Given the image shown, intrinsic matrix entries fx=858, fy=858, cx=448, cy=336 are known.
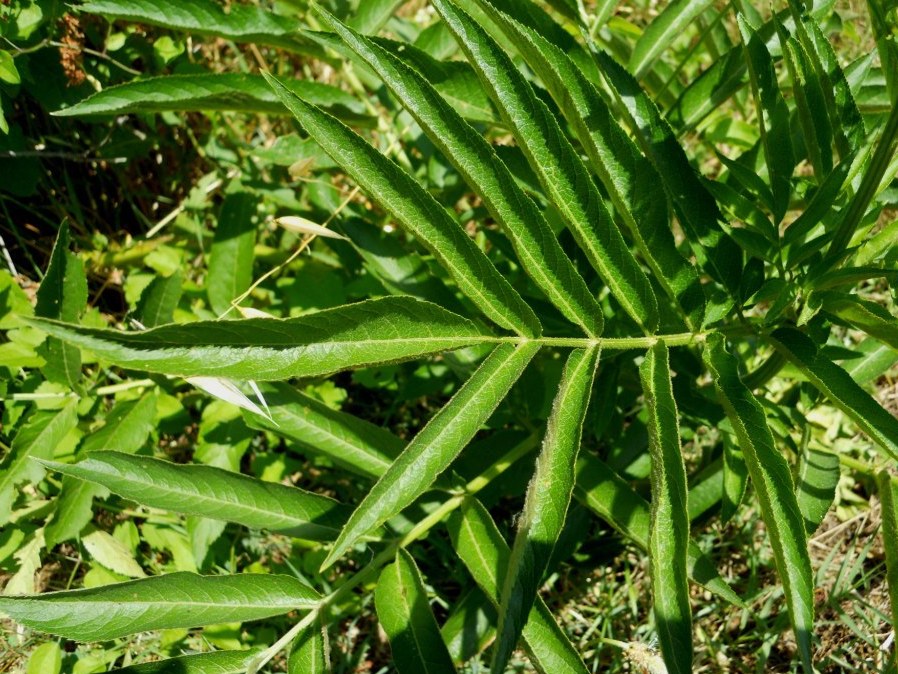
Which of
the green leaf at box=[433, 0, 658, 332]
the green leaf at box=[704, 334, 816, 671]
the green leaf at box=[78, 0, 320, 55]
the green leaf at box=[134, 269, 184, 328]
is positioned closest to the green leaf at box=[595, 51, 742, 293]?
the green leaf at box=[433, 0, 658, 332]

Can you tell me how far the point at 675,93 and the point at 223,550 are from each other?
4.90 feet

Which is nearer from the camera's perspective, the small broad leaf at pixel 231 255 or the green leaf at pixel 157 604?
the green leaf at pixel 157 604

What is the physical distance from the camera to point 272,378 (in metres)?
0.98

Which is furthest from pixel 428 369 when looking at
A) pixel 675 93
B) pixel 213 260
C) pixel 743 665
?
pixel 743 665

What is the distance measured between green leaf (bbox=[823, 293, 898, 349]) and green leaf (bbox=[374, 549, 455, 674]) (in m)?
0.76

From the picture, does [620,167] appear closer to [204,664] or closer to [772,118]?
[772,118]

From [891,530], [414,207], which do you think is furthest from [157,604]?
[891,530]

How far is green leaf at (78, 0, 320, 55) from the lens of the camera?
1603mm

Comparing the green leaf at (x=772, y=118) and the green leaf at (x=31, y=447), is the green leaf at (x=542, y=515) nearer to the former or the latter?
the green leaf at (x=772, y=118)

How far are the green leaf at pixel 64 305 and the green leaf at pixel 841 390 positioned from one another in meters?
1.28

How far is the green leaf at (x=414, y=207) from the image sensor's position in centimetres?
109

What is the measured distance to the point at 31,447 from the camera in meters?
1.65

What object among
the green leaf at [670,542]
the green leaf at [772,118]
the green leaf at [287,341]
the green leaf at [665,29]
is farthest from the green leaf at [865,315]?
the green leaf at [665,29]

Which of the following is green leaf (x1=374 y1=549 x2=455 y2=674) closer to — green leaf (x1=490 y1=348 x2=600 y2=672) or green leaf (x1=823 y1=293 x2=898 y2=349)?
green leaf (x1=490 y1=348 x2=600 y2=672)
